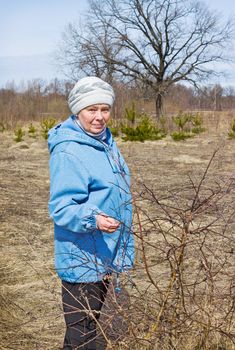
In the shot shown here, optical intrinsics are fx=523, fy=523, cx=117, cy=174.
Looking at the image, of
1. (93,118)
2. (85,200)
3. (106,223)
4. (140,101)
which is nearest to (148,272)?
(106,223)

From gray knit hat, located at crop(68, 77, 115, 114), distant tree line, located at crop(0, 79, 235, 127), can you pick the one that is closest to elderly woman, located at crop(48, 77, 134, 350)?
gray knit hat, located at crop(68, 77, 115, 114)

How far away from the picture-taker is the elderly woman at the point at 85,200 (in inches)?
82.8

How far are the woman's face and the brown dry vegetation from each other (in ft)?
0.87

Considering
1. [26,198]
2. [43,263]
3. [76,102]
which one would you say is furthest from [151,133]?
[76,102]

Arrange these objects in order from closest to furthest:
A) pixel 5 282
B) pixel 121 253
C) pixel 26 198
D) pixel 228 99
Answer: pixel 121 253
pixel 5 282
pixel 26 198
pixel 228 99

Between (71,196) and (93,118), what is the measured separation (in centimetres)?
35

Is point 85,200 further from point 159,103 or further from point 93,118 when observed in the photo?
point 159,103

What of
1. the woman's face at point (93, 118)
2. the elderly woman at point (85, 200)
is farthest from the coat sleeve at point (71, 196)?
the woman's face at point (93, 118)

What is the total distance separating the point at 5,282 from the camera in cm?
396

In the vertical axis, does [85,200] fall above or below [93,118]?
below

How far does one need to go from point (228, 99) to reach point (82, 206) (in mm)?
29646

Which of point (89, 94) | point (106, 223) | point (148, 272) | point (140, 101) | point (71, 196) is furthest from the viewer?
point (140, 101)

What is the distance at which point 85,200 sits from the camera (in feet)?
7.06

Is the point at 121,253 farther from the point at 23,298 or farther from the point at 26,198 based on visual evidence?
the point at 26,198
